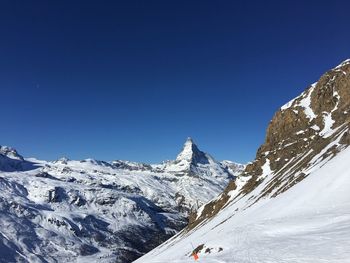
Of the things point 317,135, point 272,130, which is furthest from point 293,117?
point 317,135

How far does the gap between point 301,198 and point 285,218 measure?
239 inches

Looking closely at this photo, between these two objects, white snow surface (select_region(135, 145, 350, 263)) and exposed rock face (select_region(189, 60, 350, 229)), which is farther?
exposed rock face (select_region(189, 60, 350, 229))

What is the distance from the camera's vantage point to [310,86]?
5340 inches

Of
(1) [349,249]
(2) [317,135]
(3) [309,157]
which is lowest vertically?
(1) [349,249]

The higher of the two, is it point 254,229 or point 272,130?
point 272,130

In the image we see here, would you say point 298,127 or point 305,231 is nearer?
point 305,231

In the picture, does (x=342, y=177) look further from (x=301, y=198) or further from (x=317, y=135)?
(x=317, y=135)

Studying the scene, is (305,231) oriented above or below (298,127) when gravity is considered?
below

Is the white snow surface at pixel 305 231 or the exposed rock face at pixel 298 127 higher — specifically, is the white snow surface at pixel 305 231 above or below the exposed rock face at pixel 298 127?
below

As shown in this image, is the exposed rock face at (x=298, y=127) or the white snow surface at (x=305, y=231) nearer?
the white snow surface at (x=305, y=231)

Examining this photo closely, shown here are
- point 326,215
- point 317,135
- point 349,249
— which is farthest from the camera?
point 317,135

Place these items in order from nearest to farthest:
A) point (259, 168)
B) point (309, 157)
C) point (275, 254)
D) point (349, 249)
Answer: point (349, 249) → point (275, 254) → point (309, 157) → point (259, 168)

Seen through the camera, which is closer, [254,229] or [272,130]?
[254,229]

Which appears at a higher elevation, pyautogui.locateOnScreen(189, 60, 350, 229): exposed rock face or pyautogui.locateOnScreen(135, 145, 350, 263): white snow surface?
pyautogui.locateOnScreen(189, 60, 350, 229): exposed rock face
